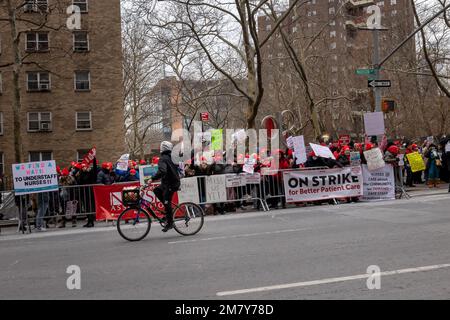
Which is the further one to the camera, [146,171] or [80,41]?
[80,41]

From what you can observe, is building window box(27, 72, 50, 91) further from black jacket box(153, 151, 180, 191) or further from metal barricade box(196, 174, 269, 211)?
black jacket box(153, 151, 180, 191)

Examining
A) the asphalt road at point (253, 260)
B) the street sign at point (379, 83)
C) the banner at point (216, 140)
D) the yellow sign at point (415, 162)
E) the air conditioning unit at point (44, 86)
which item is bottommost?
the asphalt road at point (253, 260)

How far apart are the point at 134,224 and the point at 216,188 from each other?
16.4ft

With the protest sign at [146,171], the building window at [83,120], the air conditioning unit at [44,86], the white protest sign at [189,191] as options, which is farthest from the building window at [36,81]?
the white protest sign at [189,191]

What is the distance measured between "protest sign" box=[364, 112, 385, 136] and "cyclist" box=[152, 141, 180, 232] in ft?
28.7

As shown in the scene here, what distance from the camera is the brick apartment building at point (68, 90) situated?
117 feet

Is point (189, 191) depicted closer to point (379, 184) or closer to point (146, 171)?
point (146, 171)

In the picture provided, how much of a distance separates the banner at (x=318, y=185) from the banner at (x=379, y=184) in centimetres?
48

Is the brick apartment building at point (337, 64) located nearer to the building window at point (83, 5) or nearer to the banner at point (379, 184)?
the building window at point (83, 5)

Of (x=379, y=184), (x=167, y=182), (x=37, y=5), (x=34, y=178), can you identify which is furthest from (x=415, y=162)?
Answer: (x=37, y=5)

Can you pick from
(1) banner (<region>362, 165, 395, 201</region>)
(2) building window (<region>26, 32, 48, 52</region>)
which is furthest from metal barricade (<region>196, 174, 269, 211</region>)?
(2) building window (<region>26, 32, 48, 52</region>)

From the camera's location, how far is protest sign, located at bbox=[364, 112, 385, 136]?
17.1 m

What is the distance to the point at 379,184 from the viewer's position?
53.1 feet
